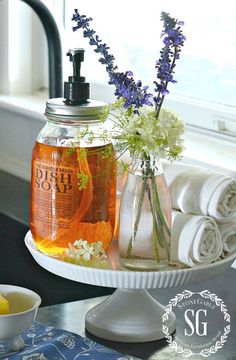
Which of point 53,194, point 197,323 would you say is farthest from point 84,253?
point 197,323

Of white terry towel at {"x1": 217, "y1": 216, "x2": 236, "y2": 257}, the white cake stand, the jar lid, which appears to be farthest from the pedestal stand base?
the jar lid

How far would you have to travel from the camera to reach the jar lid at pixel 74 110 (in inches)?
41.0

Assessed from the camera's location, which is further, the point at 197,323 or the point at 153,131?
the point at 197,323

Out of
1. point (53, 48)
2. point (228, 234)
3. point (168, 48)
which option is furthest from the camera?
point (53, 48)

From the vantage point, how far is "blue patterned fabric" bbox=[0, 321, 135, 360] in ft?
3.30

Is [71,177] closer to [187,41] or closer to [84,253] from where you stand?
[84,253]

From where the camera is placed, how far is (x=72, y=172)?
1052mm

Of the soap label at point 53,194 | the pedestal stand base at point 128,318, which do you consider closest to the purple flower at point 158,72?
the soap label at point 53,194

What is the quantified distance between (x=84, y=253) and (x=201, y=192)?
16 centimetres

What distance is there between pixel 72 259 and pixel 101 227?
58mm

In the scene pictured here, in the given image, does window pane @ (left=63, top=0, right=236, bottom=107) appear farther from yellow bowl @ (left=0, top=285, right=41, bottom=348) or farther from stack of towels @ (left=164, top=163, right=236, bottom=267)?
yellow bowl @ (left=0, top=285, right=41, bottom=348)

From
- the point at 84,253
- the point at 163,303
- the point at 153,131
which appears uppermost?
the point at 153,131

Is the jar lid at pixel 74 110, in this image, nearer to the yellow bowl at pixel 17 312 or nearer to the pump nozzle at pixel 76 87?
the pump nozzle at pixel 76 87

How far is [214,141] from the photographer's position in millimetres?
1620
